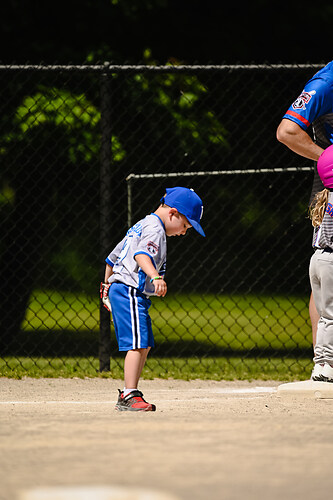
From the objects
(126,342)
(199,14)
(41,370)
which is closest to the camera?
(126,342)

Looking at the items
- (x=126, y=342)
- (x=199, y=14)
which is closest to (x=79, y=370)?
(x=126, y=342)

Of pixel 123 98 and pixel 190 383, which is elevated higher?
pixel 123 98

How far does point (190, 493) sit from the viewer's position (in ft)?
8.27

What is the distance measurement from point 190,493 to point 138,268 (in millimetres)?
2064

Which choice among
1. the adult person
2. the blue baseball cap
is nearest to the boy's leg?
the blue baseball cap

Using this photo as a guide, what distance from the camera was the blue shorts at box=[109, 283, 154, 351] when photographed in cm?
439

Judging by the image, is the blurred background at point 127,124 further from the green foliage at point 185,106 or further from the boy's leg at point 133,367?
the boy's leg at point 133,367

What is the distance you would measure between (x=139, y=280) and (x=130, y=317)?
19cm

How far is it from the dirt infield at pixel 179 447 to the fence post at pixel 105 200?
1240mm

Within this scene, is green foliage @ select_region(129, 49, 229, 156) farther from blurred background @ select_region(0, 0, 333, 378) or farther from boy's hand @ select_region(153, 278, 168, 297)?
boy's hand @ select_region(153, 278, 168, 297)

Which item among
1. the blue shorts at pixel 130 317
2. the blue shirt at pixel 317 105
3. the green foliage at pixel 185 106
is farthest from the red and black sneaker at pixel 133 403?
the green foliage at pixel 185 106

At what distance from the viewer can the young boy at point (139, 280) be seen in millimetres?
4332

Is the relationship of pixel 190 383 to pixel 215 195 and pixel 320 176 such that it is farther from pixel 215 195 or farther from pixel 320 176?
pixel 215 195

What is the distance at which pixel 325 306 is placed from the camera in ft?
15.3
